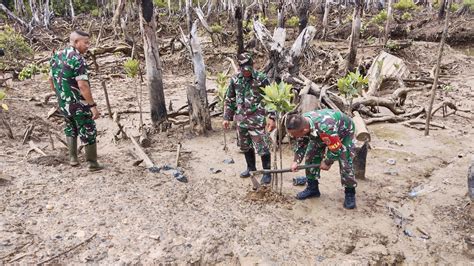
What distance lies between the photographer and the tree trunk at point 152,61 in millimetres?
6606

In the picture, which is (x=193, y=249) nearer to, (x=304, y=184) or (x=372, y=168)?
(x=304, y=184)

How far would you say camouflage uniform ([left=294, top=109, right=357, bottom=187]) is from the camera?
4.07 meters

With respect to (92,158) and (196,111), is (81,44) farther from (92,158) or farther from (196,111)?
(196,111)

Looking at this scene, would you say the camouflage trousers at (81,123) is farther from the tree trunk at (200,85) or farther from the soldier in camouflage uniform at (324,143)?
the soldier in camouflage uniform at (324,143)

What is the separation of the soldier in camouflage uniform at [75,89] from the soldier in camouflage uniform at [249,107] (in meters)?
1.73

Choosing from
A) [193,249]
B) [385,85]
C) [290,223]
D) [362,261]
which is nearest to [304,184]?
[290,223]

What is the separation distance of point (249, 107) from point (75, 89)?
6.99ft

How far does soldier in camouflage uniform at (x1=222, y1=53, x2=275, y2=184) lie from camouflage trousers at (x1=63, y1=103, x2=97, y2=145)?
5.74 ft

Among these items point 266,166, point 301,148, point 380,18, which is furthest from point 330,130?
point 380,18

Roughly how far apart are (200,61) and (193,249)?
14.2ft

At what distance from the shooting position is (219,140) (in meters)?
6.92

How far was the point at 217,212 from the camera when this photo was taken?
4.32 m

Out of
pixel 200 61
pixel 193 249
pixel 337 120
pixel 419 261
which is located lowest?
pixel 419 261

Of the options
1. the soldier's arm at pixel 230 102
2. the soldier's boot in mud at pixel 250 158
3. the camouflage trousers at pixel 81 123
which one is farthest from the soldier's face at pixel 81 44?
the soldier's boot in mud at pixel 250 158
